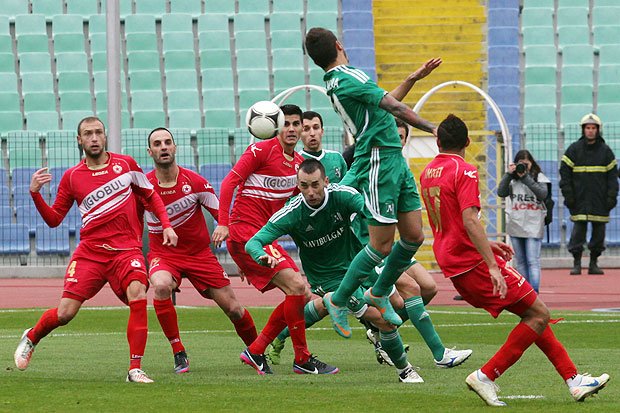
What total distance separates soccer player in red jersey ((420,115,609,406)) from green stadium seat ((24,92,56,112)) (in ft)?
65.5

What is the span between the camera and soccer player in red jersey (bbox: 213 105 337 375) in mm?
10227

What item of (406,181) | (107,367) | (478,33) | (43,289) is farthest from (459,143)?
(478,33)

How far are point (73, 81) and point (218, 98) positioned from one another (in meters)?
3.16

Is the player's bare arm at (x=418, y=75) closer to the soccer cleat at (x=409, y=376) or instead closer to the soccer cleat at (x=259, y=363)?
the soccer cleat at (x=409, y=376)

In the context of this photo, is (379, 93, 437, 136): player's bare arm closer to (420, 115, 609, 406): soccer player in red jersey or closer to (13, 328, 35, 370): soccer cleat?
(420, 115, 609, 406): soccer player in red jersey

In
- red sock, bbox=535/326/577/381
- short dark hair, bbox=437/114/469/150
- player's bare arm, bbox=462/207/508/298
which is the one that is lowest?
red sock, bbox=535/326/577/381

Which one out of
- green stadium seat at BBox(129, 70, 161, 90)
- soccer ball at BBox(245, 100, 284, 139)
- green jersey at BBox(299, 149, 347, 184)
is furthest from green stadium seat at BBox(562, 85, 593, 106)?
soccer ball at BBox(245, 100, 284, 139)

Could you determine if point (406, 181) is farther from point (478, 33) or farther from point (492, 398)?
point (478, 33)

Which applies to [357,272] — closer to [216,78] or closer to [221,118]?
[221,118]

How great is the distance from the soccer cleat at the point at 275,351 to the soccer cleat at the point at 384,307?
5.50 feet

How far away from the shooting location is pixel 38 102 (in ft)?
89.2

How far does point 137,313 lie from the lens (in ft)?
31.3

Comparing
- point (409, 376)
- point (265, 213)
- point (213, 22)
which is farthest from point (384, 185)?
point (213, 22)

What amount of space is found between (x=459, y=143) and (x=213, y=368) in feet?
10.5
